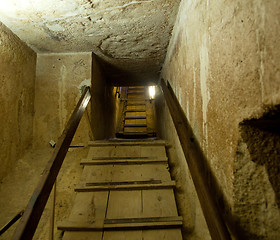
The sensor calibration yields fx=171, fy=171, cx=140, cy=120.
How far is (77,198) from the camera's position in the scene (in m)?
1.72

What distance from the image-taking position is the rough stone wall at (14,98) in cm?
203

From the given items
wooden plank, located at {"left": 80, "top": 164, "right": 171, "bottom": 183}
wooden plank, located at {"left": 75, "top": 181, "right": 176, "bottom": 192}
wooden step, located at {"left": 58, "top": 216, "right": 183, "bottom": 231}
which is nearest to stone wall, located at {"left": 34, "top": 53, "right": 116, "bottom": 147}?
wooden plank, located at {"left": 80, "top": 164, "right": 171, "bottom": 183}

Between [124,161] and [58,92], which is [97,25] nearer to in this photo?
[58,92]

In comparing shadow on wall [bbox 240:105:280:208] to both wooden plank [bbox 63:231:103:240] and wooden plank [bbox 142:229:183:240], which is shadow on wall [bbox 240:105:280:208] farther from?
wooden plank [bbox 63:231:103:240]

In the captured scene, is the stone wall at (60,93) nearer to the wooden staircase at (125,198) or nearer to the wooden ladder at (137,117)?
the wooden staircase at (125,198)

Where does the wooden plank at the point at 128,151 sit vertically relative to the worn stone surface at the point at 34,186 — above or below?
above

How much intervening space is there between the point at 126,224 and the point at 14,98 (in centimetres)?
208

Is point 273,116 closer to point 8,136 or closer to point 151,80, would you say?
point 8,136

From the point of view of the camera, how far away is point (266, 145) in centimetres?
82

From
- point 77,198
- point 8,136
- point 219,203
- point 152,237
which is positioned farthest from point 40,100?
point 219,203

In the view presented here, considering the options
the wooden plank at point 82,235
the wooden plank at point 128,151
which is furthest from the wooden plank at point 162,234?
the wooden plank at point 128,151

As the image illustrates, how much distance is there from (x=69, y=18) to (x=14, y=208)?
2.12m

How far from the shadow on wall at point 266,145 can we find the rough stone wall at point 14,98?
96.3 inches

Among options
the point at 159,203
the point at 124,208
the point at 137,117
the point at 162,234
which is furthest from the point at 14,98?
the point at 137,117
